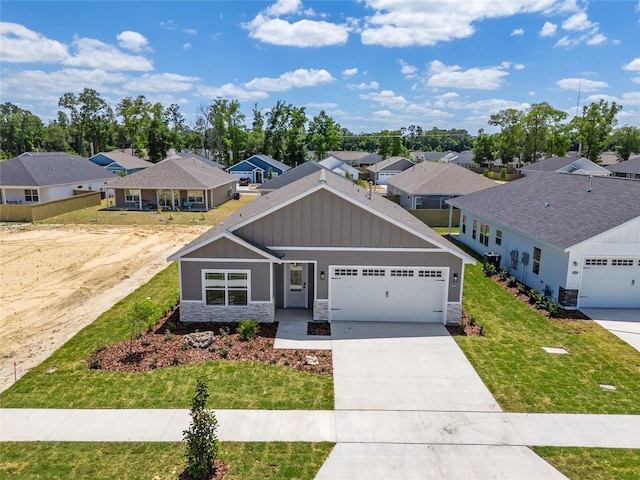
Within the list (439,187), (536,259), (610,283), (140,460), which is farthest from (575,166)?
(140,460)

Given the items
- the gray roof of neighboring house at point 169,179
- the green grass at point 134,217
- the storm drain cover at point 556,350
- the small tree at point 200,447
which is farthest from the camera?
the gray roof of neighboring house at point 169,179

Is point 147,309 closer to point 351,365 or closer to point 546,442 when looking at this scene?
point 351,365

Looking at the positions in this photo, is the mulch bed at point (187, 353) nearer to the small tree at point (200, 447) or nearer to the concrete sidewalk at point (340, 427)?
the concrete sidewalk at point (340, 427)

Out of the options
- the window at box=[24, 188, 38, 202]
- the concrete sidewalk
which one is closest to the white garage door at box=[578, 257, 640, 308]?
the concrete sidewalk

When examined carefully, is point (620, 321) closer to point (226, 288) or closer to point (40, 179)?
point (226, 288)

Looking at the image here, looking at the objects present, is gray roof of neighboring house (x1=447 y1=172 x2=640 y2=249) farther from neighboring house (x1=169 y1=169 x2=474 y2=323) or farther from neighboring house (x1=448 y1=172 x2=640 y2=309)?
neighboring house (x1=169 y1=169 x2=474 y2=323)

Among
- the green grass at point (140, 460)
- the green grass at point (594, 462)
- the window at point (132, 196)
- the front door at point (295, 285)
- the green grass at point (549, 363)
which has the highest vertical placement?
the window at point (132, 196)

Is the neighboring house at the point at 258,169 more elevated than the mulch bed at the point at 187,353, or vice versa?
the neighboring house at the point at 258,169

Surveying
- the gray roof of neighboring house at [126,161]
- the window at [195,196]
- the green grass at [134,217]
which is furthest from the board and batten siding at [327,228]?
the gray roof of neighboring house at [126,161]
